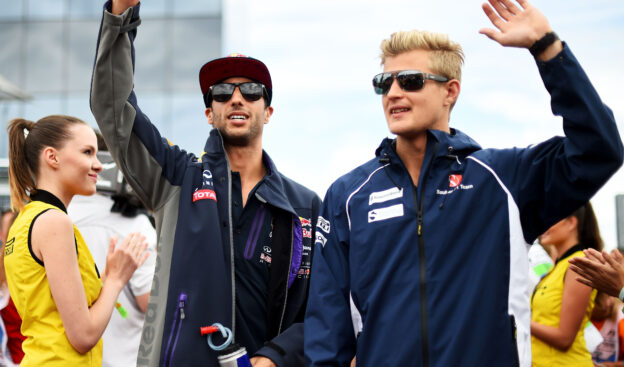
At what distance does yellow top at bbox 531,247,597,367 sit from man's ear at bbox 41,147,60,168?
126 inches

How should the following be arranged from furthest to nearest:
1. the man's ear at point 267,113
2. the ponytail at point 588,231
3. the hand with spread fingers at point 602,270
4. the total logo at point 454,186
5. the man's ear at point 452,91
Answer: the ponytail at point 588,231, the man's ear at point 267,113, the hand with spread fingers at point 602,270, the man's ear at point 452,91, the total logo at point 454,186

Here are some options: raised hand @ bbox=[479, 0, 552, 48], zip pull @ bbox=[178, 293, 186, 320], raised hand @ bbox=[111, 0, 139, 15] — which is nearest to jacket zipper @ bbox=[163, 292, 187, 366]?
zip pull @ bbox=[178, 293, 186, 320]

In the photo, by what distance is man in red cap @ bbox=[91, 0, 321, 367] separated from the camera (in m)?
3.03

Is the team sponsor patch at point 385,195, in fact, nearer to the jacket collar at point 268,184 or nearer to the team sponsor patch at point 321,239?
the team sponsor patch at point 321,239

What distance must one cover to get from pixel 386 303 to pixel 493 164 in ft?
2.26

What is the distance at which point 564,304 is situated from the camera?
443 cm

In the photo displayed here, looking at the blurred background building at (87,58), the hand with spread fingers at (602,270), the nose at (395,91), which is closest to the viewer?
the nose at (395,91)

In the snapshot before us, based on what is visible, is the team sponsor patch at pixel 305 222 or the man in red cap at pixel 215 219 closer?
the man in red cap at pixel 215 219

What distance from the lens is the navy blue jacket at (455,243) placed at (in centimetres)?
238

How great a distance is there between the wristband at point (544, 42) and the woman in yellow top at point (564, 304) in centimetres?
228

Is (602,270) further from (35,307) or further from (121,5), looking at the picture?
(35,307)

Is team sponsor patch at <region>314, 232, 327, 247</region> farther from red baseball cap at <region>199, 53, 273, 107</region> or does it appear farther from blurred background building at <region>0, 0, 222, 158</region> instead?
blurred background building at <region>0, 0, 222, 158</region>

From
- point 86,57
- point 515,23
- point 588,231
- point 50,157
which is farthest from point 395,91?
point 86,57

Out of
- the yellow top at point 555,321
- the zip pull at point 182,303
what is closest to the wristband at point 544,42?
the zip pull at point 182,303
